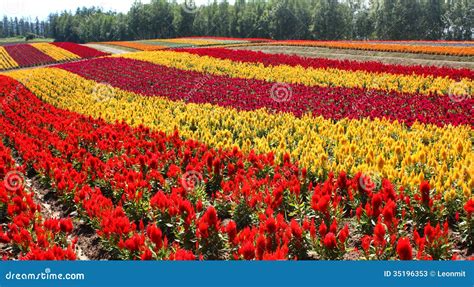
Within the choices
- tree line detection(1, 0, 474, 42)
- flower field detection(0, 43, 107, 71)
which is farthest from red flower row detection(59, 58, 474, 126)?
tree line detection(1, 0, 474, 42)

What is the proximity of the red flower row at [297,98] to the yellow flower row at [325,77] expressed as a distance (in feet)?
3.87

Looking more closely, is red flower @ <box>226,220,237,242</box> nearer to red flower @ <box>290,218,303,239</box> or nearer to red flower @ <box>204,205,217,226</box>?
red flower @ <box>204,205,217,226</box>

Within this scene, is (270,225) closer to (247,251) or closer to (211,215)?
(247,251)

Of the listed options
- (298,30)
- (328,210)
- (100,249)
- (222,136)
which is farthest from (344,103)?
(298,30)

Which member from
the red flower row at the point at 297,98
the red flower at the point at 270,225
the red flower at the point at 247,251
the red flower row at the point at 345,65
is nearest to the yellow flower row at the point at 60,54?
the red flower row at the point at 345,65

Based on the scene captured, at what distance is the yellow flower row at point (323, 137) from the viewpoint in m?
6.51

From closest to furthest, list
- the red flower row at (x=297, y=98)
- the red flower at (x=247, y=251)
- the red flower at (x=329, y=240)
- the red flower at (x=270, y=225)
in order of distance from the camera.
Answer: the red flower at (x=247, y=251), the red flower at (x=329, y=240), the red flower at (x=270, y=225), the red flower row at (x=297, y=98)

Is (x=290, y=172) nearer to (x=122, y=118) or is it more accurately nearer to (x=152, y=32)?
(x=122, y=118)

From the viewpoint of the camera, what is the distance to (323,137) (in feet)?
29.5

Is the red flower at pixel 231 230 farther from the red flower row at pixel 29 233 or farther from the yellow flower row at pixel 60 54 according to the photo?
the yellow flower row at pixel 60 54

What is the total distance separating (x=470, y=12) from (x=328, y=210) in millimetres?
73648

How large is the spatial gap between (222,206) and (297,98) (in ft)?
28.5

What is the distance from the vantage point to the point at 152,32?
94.5 metres

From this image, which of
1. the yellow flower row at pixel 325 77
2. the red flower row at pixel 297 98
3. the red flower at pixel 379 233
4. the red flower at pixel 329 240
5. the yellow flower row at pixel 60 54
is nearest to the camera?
the red flower at pixel 379 233
